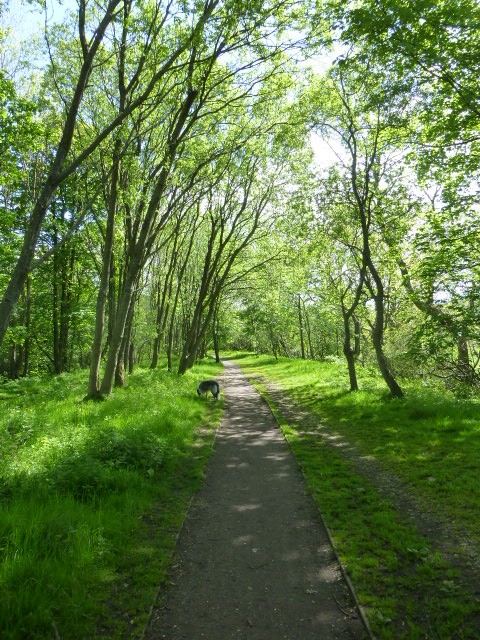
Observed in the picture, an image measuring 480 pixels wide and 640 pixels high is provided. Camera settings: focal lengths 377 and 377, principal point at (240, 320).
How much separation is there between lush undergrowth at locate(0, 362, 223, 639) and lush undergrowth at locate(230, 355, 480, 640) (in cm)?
233

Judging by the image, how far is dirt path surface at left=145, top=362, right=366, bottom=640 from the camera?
3.53 m

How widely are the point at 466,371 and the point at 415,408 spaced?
2322 mm

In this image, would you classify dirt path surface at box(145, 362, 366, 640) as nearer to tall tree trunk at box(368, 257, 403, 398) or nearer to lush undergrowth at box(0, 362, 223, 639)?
lush undergrowth at box(0, 362, 223, 639)

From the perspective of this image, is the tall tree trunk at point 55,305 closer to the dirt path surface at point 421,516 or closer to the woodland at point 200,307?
the woodland at point 200,307

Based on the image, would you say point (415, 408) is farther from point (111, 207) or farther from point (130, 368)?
point (130, 368)

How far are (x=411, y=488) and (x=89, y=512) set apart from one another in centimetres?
517

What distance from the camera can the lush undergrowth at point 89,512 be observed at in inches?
137

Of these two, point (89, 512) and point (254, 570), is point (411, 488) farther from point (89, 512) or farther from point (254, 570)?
point (89, 512)

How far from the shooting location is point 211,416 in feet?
42.3

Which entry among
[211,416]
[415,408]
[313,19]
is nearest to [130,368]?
[211,416]

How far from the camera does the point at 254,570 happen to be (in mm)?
4414

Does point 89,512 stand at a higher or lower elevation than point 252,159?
lower

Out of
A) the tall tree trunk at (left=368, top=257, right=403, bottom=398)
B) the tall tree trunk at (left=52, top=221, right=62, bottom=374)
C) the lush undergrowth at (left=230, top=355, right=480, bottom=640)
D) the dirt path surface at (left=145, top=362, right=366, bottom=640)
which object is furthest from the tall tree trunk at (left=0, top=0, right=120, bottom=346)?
the tall tree trunk at (left=52, top=221, right=62, bottom=374)

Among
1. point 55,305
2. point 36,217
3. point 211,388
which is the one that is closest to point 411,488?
point 36,217
